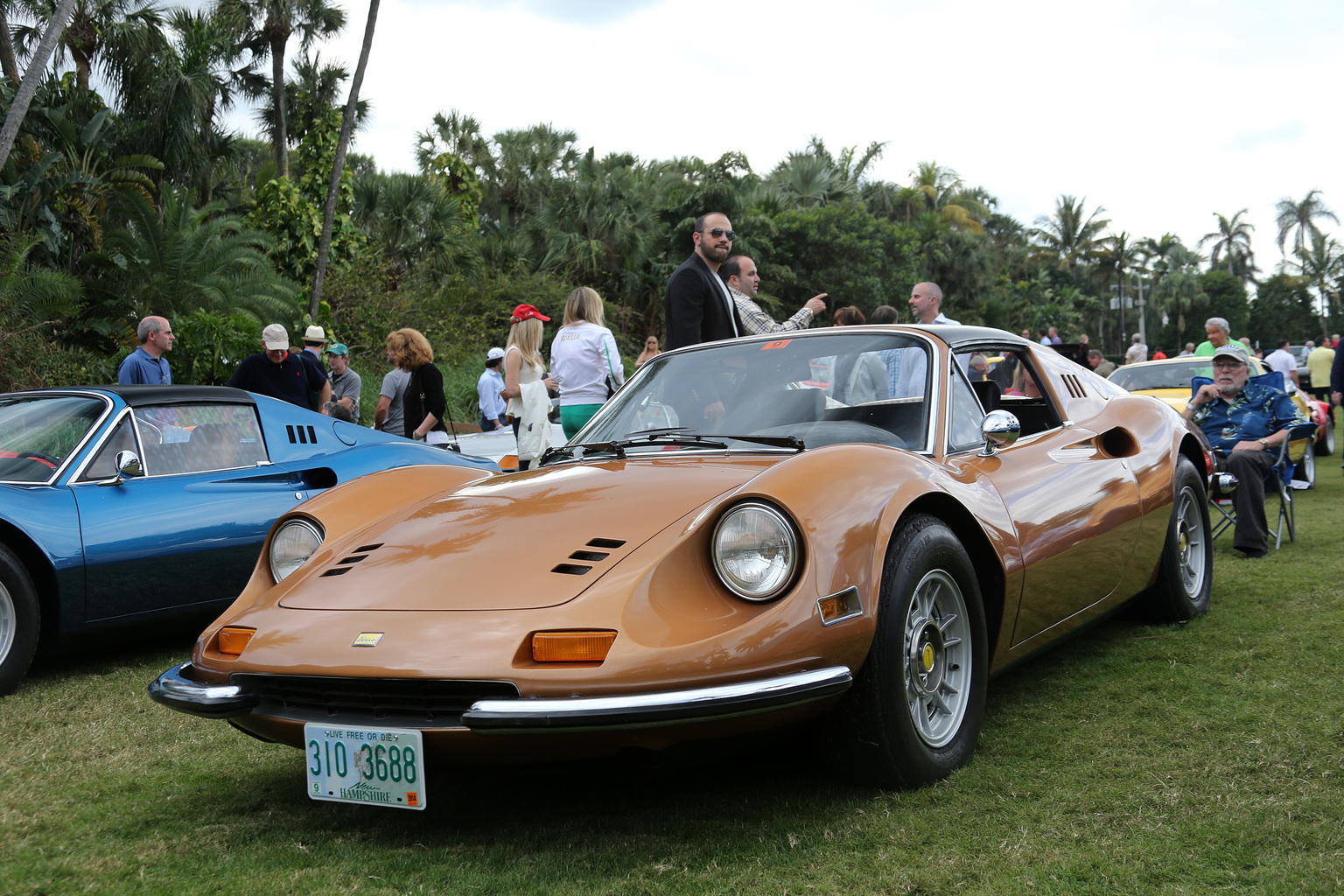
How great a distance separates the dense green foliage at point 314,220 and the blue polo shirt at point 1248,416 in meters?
11.7

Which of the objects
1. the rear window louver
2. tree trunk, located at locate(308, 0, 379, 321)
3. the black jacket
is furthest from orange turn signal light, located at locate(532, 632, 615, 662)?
tree trunk, located at locate(308, 0, 379, 321)

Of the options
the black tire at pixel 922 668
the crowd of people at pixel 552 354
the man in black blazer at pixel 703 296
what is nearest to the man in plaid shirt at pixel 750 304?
the crowd of people at pixel 552 354

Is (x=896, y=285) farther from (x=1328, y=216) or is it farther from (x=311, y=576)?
(x=1328, y=216)

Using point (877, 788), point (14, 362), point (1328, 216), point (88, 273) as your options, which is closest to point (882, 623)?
point (877, 788)

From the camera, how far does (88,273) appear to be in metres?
16.9

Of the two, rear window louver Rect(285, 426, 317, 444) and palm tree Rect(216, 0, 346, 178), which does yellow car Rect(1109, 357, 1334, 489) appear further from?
palm tree Rect(216, 0, 346, 178)

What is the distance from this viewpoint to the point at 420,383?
26.0ft

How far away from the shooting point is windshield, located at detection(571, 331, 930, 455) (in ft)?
11.2

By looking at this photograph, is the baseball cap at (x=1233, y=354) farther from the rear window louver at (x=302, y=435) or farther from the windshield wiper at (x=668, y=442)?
the rear window louver at (x=302, y=435)

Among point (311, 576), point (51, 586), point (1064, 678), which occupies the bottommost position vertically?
point (1064, 678)

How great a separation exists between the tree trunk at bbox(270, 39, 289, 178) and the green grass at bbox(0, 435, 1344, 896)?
78.1ft

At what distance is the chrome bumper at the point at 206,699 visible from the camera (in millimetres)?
2602

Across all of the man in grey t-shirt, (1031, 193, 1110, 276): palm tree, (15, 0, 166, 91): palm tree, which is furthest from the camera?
(1031, 193, 1110, 276): palm tree

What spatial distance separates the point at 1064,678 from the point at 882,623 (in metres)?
1.69
